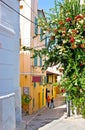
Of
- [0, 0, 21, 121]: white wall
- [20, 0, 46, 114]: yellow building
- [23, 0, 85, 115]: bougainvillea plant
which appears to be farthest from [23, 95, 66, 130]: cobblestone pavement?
[23, 0, 85, 115]: bougainvillea plant

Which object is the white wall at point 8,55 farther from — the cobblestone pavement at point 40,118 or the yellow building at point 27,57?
the yellow building at point 27,57

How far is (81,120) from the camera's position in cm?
679

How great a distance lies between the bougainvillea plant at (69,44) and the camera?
20.2 ft

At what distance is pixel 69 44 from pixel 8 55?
352 inches

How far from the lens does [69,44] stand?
634 centimetres

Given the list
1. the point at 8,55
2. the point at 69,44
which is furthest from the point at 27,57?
the point at 69,44

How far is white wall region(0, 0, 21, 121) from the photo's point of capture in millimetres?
14359

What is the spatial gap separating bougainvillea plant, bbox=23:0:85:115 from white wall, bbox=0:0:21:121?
309 inches

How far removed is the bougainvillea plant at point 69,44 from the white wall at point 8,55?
25.7 feet

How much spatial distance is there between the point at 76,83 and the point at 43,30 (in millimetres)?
1290

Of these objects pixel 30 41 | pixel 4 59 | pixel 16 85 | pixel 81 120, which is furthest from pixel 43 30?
pixel 30 41

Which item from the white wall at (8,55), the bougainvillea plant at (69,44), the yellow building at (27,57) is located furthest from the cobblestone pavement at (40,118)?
the bougainvillea plant at (69,44)

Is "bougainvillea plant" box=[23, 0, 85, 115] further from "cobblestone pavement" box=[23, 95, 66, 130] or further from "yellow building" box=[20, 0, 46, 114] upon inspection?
"yellow building" box=[20, 0, 46, 114]

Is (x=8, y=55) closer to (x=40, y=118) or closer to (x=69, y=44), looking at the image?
(x=69, y=44)
